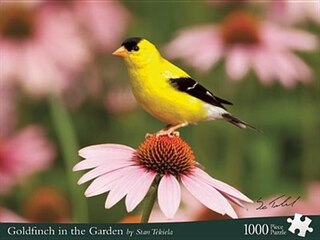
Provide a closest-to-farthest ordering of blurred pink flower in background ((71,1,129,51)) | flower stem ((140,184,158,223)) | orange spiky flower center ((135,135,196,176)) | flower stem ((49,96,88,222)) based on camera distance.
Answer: flower stem ((140,184,158,223)) → orange spiky flower center ((135,135,196,176)) → flower stem ((49,96,88,222)) → blurred pink flower in background ((71,1,129,51))

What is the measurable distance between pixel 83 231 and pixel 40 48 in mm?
343

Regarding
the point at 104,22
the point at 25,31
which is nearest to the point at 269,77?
the point at 104,22

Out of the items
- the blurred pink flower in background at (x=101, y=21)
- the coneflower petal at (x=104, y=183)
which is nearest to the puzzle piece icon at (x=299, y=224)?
the blurred pink flower in background at (x=101, y=21)

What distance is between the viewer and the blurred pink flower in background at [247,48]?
6.03 feet

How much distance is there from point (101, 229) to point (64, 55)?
0.31 m

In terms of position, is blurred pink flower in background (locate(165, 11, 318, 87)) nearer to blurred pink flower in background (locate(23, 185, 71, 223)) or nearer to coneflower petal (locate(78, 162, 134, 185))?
blurred pink flower in background (locate(23, 185, 71, 223))

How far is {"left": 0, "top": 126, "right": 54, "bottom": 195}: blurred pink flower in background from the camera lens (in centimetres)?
182

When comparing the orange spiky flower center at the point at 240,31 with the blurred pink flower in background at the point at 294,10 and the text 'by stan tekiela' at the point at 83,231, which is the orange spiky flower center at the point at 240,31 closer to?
the blurred pink flower in background at the point at 294,10

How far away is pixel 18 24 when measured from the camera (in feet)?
6.49

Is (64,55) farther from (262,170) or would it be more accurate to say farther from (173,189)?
(173,189)

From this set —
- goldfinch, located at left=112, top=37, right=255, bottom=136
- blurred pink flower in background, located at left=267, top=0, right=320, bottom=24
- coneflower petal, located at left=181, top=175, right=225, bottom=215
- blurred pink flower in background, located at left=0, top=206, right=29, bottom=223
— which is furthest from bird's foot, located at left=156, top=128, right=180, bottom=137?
blurred pink flower in background, located at left=267, top=0, right=320, bottom=24

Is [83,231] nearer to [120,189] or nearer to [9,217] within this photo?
[9,217]

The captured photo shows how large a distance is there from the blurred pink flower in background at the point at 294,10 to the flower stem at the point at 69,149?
1.38ft
